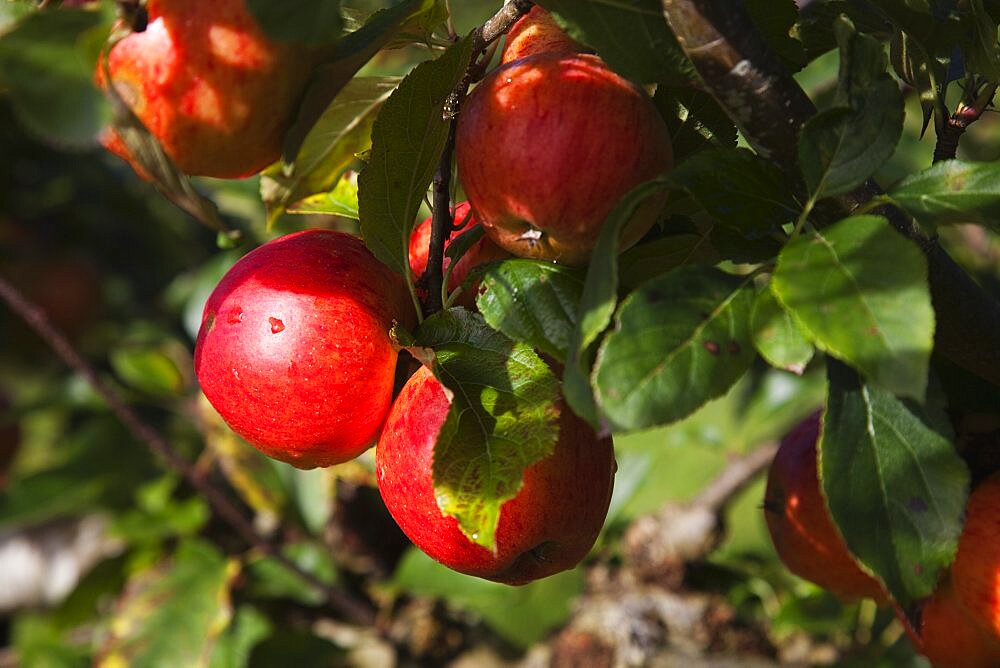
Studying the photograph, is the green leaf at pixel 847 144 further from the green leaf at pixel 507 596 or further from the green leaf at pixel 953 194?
the green leaf at pixel 507 596

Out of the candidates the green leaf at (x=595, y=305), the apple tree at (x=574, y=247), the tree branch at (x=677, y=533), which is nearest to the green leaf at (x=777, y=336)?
the apple tree at (x=574, y=247)

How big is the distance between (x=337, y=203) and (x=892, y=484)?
0.54m

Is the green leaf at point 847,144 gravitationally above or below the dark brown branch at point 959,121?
above

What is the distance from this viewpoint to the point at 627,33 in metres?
0.67

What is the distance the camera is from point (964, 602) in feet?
2.78

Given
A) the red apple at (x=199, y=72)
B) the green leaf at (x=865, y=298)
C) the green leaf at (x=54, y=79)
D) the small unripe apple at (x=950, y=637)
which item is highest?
the green leaf at (x=54, y=79)

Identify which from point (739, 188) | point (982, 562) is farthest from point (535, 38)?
point (982, 562)

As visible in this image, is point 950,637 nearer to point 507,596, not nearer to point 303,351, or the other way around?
point 303,351

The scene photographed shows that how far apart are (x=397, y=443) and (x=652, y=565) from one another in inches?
33.3

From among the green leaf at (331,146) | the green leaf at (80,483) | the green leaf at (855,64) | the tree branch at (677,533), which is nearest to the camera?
the green leaf at (855,64)

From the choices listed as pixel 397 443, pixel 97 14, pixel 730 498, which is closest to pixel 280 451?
pixel 397 443

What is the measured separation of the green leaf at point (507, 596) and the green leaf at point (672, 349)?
99 cm

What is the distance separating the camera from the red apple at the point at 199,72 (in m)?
0.63

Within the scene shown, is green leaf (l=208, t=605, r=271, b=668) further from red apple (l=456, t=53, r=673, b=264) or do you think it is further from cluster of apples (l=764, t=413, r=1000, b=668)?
red apple (l=456, t=53, r=673, b=264)
